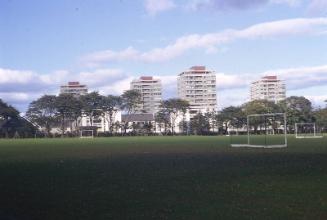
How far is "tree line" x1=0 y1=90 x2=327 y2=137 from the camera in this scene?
122125 millimetres

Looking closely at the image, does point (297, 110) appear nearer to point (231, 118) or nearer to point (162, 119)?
point (231, 118)

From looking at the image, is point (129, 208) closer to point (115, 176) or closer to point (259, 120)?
point (115, 176)

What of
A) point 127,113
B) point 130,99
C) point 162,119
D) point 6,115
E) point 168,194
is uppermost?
point 130,99

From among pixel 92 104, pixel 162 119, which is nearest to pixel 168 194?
pixel 92 104

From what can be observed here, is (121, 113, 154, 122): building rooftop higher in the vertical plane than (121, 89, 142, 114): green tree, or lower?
lower

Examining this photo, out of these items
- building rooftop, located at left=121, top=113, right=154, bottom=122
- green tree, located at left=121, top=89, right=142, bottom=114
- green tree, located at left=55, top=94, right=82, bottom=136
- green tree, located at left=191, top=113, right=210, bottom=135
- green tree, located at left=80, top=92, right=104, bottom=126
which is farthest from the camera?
building rooftop, located at left=121, top=113, right=154, bottom=122

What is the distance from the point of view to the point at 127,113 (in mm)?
134000

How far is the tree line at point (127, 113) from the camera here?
122 metres

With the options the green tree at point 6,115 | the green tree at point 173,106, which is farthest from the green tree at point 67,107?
the green tree at point 173,106

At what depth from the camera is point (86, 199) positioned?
1209cm

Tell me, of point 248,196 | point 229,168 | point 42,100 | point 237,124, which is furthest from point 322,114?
point 248,196

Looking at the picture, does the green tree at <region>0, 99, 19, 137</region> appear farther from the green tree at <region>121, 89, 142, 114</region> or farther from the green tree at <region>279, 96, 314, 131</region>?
the green tree at <region>279, 96, 314, 131</region>

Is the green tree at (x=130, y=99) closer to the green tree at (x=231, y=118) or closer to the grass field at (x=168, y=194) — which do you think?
the green tree at (x=231, y=118)

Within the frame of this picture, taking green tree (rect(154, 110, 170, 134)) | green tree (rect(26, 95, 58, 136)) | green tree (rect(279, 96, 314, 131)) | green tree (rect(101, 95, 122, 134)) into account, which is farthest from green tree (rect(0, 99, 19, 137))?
green tree (rect(279, 96, 314, 131))
